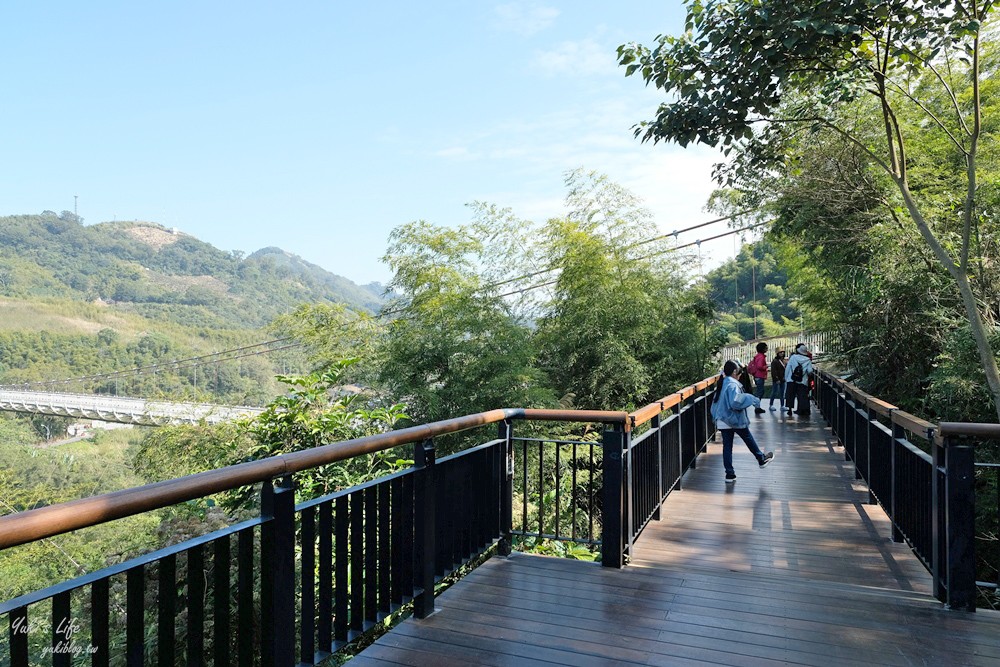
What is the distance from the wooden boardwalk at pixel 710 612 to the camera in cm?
236

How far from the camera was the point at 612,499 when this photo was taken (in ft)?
11.2

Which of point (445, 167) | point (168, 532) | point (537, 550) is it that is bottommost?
point (537, 550)

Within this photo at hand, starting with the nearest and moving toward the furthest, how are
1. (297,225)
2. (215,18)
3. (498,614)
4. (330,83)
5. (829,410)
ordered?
1. (498,614)
2. (829,410)
3. (215,18)
4. (330,83)
5. (297,225)

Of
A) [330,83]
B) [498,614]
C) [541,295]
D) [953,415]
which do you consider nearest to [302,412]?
[498,614]

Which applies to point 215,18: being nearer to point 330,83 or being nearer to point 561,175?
point 330,83

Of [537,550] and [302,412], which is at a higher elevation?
[302,412]

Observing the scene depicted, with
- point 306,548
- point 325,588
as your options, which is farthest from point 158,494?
point 325,588

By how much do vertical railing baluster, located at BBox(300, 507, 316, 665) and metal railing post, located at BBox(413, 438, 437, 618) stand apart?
1.99 ft

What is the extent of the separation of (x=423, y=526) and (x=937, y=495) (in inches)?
87.9

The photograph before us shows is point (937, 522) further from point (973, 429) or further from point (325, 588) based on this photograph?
point (325, 588)

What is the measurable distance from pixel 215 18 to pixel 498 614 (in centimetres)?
2524

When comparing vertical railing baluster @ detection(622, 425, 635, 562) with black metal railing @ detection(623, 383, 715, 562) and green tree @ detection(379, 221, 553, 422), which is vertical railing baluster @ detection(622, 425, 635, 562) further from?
green tree @ detection(379, 221, 553, 422)

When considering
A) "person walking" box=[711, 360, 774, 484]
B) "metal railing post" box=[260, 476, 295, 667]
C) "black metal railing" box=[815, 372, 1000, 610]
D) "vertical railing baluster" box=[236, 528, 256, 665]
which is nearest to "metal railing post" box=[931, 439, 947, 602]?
"black metal railing" box=[815, 372, 1000, 610]

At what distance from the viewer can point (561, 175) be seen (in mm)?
14305
